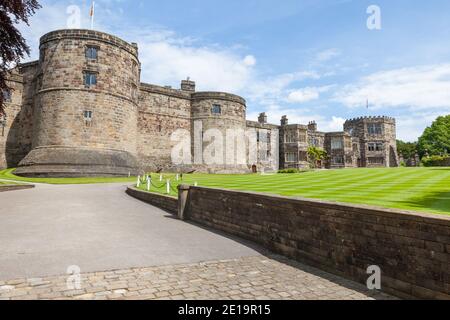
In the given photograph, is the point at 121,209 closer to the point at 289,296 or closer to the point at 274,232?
the point at 274,232

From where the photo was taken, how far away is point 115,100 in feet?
111

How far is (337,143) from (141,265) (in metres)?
63.4

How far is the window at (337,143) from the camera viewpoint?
64.1 meters

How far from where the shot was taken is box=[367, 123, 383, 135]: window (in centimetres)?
6550

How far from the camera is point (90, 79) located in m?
32.5

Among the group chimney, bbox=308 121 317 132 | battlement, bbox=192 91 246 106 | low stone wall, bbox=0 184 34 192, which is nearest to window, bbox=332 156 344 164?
chimney, bbox=308 121 317 132

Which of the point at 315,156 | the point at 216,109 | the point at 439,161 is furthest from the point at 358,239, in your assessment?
the point at 315,156

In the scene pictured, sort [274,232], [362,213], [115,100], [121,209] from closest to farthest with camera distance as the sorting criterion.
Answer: [362,213] < [274,232] < [121,209] < [115,100]

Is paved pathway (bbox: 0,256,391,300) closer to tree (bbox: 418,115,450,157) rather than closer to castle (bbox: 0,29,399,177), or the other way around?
castle (bbox: 0,29,399,177)

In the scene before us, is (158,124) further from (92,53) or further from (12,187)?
(12,187)

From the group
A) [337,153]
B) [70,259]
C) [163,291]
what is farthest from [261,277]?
[337,153]

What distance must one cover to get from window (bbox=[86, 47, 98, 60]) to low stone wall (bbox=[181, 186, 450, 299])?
1159 inches

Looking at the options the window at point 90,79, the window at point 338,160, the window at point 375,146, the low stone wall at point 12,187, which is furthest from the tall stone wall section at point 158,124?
the window at point 375,146

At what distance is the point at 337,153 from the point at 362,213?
61854 mm
